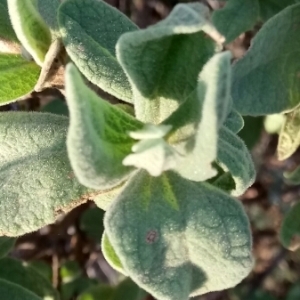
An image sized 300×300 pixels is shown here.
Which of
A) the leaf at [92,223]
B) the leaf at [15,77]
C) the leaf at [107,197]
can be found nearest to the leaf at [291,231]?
the leaf at [92,223]

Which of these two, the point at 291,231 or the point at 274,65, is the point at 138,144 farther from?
the point at 291,231

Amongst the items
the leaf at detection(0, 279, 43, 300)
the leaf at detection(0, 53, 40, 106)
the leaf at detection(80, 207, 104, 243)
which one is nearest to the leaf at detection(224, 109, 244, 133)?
the leaf at detection(0, 53, 40, 106)

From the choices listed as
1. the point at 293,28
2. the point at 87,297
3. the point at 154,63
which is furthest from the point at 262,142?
the point at 154,63

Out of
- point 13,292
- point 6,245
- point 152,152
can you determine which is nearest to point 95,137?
point 152,152

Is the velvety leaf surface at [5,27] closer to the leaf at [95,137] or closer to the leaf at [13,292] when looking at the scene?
the leaf at [95,137]

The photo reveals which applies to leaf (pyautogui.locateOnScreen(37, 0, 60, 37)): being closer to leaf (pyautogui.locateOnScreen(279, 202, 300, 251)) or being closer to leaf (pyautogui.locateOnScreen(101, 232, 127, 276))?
leaf (pyautogui.locateOnScreen(101, 232, 127, 276))

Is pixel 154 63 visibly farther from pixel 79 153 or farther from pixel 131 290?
pixel 131 290
